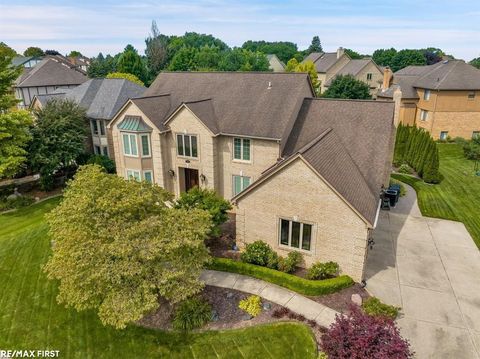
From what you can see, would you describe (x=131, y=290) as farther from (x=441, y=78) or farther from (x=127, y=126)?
(x=441, y=78)

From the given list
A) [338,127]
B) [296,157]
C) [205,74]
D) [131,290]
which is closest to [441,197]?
[338,127]

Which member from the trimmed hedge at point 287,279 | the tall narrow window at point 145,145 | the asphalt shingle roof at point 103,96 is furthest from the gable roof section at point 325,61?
the trimmed hedge at point 287,279

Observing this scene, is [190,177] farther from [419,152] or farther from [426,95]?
[426,95]

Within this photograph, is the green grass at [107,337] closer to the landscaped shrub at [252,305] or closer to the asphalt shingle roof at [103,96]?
the landscaped shrub at [252,305]

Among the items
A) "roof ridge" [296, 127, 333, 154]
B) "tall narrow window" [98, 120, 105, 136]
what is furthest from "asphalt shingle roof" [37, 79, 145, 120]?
"roof ridge" [296, 127, 333, 154]

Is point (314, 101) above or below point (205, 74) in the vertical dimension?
below

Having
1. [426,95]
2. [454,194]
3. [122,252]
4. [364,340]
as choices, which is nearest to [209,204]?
[122,252]

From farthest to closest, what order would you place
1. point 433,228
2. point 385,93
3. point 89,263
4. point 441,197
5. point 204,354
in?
point 385,93 → point 441,197 → point 433,228 → point 204,354 → point 89,263
